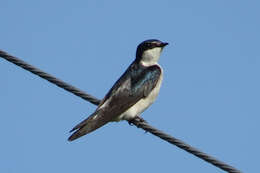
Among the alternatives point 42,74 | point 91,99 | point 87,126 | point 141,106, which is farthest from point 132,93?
point 42,74

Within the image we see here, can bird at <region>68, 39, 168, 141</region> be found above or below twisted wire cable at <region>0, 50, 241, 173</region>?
above

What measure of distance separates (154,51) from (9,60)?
3.36 m

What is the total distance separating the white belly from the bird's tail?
49 cm

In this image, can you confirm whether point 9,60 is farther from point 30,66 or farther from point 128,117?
Answer: point 128,117

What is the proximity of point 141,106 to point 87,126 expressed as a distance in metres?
1.12

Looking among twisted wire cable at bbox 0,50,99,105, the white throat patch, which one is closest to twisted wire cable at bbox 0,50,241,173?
twisted wire cable at bbox 0,50,99,105

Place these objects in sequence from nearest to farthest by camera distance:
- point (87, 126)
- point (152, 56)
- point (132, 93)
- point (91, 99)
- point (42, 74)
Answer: point (42, 74) → point (91, 99) → point (87, 126) → point (132, 93) → point (152, 56)

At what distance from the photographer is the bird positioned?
6574mm

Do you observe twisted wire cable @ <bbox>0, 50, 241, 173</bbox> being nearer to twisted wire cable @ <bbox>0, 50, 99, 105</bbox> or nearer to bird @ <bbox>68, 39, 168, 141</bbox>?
twisted wire cable @ <bbox>0, 50, 99, 105</bbox>

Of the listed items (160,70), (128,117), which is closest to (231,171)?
(128,117)

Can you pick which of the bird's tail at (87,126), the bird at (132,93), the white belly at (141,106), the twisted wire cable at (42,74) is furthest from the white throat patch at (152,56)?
the twisted wire cable at (42,74)

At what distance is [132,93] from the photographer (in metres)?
7.31

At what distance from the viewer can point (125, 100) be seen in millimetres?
7145

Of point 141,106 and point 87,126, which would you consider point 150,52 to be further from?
point 87,126
